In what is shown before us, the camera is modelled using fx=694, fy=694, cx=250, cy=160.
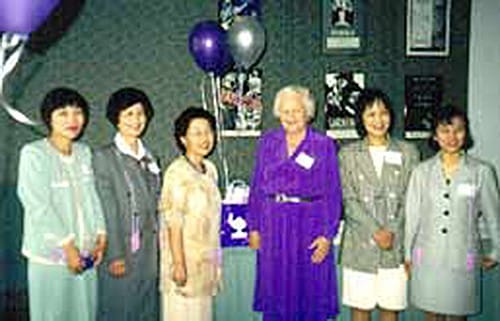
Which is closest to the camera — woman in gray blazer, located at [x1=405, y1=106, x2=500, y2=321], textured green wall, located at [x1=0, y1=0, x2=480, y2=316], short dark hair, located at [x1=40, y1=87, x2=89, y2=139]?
short dark hair, located at [x1=40, y1=87, x2=89, y2=139]

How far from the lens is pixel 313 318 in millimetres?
3555

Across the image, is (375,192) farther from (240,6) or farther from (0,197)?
(0,197)

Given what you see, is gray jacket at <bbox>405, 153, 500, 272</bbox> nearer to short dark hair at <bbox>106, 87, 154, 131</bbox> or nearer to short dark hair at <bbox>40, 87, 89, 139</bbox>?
short dark hair at <bbox>106, 87, 154, 131</bbox>

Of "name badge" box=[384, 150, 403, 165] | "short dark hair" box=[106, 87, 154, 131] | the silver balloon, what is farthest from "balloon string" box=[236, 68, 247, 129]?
"name badge" box=[384, 150, 403, 165]

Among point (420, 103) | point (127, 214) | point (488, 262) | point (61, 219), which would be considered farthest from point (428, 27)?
point (61, 219)

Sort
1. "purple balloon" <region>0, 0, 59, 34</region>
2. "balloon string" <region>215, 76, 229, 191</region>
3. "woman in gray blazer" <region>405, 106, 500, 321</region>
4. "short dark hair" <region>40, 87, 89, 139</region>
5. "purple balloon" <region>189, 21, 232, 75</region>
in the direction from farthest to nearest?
"balloon string" <region>215, 76, 229, 191</region> → "purple balloon" <region>189, 21, 232, 75</region> → "woman in gray blazer" <region>405, 106, 500, 321</region> → "short dark hair" <region>40, 87, 89, 139</region> → "purple balloon" <region>0, 0, 59, 34</region>

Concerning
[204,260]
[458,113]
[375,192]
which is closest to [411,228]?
[375,192]

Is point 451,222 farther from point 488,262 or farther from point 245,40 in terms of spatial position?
point 245,40

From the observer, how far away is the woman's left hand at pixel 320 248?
3504mm

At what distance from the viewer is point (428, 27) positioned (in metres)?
4.30

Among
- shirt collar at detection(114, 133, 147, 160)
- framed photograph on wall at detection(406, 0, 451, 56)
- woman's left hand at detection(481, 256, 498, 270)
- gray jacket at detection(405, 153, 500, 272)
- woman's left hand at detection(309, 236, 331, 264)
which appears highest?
framed photograph on wall at detection(406, 0, 451, 56)

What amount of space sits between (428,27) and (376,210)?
143cm

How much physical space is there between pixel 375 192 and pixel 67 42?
1948 mm

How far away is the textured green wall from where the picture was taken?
3.96 meters
